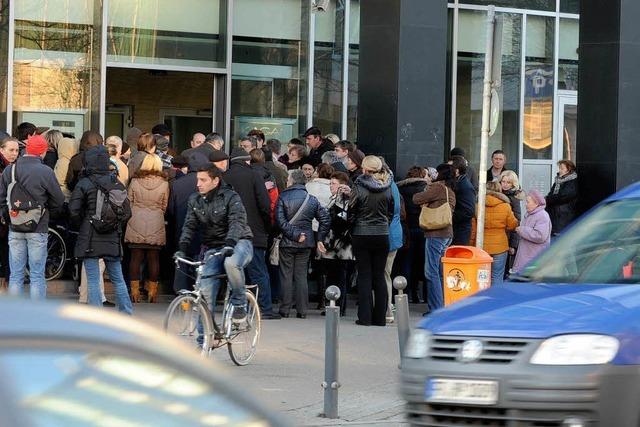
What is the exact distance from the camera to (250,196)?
1503cm

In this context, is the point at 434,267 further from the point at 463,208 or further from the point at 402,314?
the point at 402,314

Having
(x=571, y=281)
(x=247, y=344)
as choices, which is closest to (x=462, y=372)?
(x=571, y=281)

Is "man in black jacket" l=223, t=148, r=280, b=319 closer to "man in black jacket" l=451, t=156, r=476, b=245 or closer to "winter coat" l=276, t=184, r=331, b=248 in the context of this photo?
"winter coat" l=276, t=184, r=331, b=248

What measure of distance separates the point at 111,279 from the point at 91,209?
736 mm

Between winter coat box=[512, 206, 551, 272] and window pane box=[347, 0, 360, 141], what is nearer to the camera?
winter coat box=[512, 206, 551, 272]

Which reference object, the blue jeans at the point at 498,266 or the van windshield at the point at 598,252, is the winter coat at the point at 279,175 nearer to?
the blue jeans at the point at 498,266

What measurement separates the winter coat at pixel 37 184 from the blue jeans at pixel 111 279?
2.25ft

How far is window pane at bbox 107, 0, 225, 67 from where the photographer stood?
21.3 meters

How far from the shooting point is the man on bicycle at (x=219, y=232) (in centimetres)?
1112

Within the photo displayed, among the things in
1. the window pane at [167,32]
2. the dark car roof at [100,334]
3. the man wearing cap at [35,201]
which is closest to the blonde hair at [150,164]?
the man wearing cap at [35,201]

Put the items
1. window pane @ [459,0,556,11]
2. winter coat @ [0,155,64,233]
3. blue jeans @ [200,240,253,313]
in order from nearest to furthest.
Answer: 1. blue jeans @ [200,240,253,313]
2. winter coat @ [0,155,64,233]
3. window pane @ [459,0,556,11]

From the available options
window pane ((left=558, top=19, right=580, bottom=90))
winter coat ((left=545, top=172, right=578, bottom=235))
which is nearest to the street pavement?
winter coat ((left=545, top=172, right=578, bottom=235))

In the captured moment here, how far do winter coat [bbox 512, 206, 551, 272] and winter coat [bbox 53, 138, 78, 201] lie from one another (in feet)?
17.8

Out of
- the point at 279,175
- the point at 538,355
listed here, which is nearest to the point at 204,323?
the point at 538,355
